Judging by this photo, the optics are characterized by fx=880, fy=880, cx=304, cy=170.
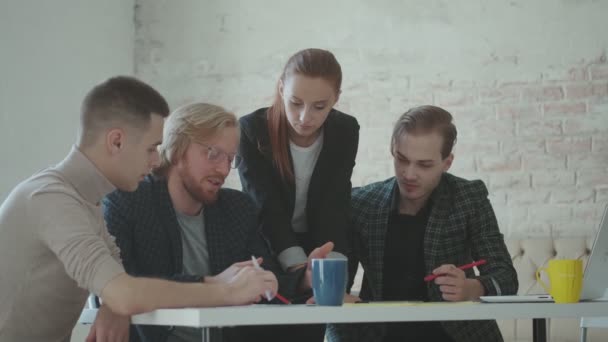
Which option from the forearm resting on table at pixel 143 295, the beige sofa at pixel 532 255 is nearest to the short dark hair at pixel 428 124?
the forearm resting on table at pixel 143 295

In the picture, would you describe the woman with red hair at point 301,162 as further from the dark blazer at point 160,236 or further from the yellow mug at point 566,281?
the yellow mug at point 566,281

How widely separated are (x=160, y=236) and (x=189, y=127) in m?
0.30

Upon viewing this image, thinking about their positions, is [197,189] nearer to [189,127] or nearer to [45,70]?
[189,127]

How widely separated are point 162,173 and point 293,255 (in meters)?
0.42

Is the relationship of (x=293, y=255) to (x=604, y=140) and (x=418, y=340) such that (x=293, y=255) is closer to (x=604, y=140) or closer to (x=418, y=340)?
(x=418, y=340)

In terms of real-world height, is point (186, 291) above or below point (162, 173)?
below

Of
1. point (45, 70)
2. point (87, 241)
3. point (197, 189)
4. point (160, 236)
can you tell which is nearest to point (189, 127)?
point (197, 189)

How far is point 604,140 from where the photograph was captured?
4496 mm

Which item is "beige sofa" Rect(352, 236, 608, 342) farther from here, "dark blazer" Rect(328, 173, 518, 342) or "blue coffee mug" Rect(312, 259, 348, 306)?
"blue coffee mug" Rect(312, 259, 348, 306)

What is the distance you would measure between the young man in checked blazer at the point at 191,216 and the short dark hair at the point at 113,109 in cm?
30

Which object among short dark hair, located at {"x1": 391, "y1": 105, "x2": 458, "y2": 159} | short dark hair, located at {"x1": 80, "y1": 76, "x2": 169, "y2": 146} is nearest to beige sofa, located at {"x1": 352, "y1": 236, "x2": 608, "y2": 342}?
short dark hair, located at {"x1": 391, "y1": 105, "x2": 458, "y2": 159}

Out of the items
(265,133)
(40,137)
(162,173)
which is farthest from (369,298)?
(40,137)

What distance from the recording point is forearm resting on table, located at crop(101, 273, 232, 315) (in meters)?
1.57

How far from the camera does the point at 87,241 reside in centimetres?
163
